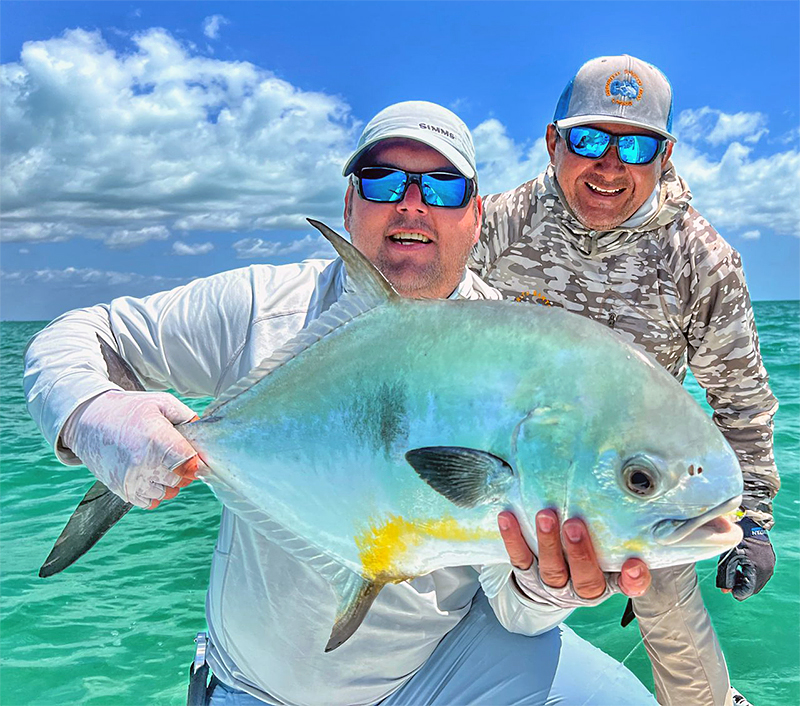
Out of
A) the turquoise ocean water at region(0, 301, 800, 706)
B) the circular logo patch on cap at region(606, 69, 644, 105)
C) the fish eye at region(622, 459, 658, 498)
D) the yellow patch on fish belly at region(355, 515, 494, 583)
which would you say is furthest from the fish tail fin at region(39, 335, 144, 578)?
the circular logo patch on cap at region(606, 69, 644, 105)

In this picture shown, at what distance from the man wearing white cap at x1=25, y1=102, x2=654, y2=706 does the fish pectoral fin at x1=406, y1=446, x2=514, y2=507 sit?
803 mm

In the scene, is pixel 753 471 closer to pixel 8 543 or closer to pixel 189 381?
pixel 189 381

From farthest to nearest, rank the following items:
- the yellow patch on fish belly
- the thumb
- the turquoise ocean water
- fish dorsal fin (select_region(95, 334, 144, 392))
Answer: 1. the turquoise ocean water
2. fish dorsal fin (select_region(95, 334, 144, 392))
3. the thumb
4. the yellow patch on fish belly

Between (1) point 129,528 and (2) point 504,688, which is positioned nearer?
(2) point 504,688

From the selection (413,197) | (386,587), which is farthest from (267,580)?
(413,197)

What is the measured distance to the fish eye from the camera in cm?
122

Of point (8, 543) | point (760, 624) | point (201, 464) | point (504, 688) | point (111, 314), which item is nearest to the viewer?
point (201, 464)

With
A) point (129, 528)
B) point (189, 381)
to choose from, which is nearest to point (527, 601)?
point (189, 381)

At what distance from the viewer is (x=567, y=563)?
1398mm

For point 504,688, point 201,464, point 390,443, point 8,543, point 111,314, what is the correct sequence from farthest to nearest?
point 8,543
point 504,688
point 111,314
point 201,464
point 390,443

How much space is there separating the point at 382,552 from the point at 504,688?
1.14 m

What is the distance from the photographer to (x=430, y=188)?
2.21m

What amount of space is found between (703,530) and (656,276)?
2157 mm

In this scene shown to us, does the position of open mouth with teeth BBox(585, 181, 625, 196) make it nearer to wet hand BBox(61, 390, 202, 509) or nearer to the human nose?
the human nose
